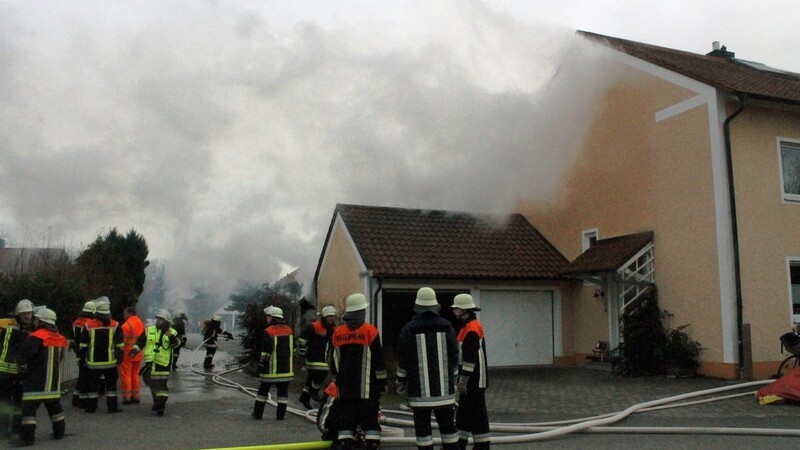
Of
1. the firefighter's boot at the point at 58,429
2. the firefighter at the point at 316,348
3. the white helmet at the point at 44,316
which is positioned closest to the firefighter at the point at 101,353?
the firefighter's boot at the point at 58,429

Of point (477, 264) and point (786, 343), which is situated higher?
point (477, 264)

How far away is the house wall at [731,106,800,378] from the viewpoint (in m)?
13.3

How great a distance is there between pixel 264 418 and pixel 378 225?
8206mm

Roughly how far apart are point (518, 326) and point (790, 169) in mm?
7034

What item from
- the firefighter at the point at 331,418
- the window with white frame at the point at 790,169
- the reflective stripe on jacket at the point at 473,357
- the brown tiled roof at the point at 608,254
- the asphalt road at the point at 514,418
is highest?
the window with white frame at the point at 790,169

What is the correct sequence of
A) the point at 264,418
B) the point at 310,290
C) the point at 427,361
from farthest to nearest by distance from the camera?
the point at 310,290 → the point at 264,418 → the point at 427,361

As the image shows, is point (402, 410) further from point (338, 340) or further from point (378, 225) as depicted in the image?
point (378, 225)

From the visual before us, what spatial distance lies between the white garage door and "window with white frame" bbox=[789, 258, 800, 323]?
5439mm

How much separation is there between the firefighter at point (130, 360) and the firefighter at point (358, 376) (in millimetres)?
5197

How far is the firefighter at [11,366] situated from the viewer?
335 inches

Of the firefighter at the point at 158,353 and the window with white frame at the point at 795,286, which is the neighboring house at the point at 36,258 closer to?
the firefighter at the point at 158,353

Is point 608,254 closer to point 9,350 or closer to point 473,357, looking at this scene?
point 473,357

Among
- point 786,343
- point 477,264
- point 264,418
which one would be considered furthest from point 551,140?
point 264,418

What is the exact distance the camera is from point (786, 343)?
37.0 ft
